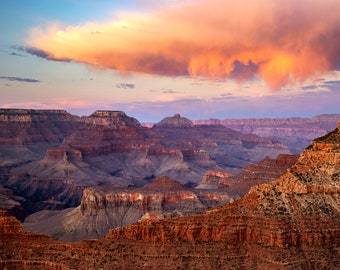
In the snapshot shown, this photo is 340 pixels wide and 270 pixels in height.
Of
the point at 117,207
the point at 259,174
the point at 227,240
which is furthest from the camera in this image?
the point at 259,174

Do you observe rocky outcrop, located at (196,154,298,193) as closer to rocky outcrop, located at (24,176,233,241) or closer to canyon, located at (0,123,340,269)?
rocky outcrop, located at (24,176,233,241)

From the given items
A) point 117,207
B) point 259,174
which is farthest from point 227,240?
point 259,174

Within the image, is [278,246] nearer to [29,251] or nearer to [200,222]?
[200,222]

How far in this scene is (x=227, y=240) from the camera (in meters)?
57.0

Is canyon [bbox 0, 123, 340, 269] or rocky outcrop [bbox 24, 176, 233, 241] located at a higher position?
canyon [bbox 0, 123, 340, 269]

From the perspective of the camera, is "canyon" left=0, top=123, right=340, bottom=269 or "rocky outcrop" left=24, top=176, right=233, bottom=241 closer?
"canyon" left=0, top=123, right=340, bottom=269

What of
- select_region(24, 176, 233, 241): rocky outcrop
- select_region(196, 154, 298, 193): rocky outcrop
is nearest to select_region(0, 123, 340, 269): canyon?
select_region(24, 176, 233, 241): rocky outcrop

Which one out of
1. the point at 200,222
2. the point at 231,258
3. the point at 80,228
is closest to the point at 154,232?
the point at 200,222

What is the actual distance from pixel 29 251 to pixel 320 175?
34.3 metres

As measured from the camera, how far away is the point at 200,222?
58.2m

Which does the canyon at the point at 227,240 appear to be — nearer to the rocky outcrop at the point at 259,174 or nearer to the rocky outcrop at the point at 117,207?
the rocky outcrop at the point at 117,207

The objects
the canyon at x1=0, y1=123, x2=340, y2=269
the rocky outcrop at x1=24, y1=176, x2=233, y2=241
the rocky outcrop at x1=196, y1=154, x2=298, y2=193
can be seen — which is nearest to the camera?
the canyon at x1=0, y1=123, x2=340, y2=269

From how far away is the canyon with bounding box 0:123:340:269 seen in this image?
54531 millimetres

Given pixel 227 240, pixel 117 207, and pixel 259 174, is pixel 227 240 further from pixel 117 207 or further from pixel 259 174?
pixel 259 174
